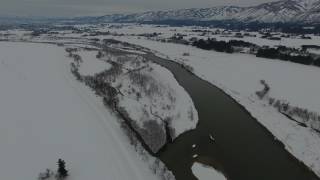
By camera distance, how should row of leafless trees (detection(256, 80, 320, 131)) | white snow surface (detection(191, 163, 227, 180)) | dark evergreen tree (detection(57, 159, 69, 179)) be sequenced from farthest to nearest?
row of leafless trees (detection(256, 80, 320, 131)) → white snow surface (detection(191, 163, 227, 180)) → dark evergreen tree (detection(57, 159, 69, 179))

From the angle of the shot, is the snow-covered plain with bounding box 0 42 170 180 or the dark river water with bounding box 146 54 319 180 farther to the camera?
the snow-covered plain with bounding box 0 42 170 180

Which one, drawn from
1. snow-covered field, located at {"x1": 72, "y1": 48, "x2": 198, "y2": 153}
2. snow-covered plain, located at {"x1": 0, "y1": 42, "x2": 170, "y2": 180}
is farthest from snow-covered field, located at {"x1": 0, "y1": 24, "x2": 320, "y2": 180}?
snow-covered field, located at {"x1": 72, "y1": 48, "x2": 198, "y2": 153}

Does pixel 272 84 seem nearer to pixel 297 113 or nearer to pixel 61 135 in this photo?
pixel 297 113

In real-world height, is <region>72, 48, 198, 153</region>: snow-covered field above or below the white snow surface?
above

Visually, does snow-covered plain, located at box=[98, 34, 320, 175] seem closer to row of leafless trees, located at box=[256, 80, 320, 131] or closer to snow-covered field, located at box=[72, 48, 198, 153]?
row of leafless trees, located at box=[256, 80, 320, 131]

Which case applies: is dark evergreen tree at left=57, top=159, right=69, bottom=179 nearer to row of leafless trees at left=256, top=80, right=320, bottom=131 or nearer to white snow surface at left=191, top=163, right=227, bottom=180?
white snow surface at left=191, top=163, right=227, bottom=180

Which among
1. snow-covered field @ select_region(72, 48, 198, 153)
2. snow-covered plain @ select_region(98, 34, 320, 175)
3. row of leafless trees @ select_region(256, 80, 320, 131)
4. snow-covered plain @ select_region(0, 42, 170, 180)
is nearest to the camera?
snow-covered plain @ select_region(0, 42, 170, 180)
